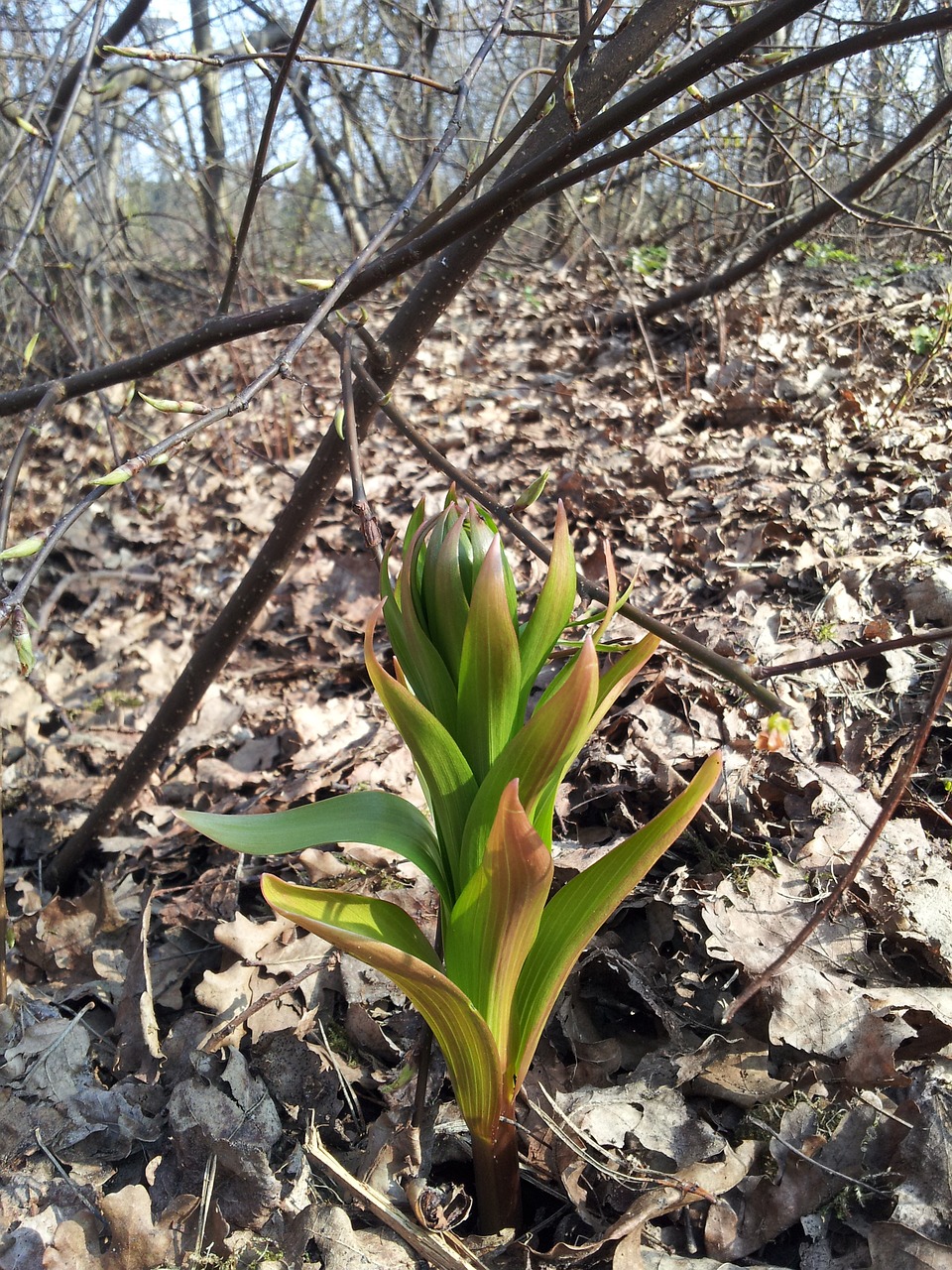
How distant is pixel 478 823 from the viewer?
1.11 m

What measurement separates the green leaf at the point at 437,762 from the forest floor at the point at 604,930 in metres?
0.34

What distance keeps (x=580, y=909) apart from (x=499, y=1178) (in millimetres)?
527

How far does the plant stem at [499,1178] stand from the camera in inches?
50.9

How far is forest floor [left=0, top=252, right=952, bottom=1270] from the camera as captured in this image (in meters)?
1.35

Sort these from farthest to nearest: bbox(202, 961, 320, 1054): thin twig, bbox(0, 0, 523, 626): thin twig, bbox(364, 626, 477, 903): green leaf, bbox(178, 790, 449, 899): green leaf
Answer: bbox(202, 961, 320, 1054): thin twig, bbox(178, 790, 449, 899): green leaf, bbox(364, 626, 477, 903): green leaf, bbox(0, 0, 523, 626): thin twig

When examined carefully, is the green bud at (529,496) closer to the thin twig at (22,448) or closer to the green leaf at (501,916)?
the green leaf at (501,916)

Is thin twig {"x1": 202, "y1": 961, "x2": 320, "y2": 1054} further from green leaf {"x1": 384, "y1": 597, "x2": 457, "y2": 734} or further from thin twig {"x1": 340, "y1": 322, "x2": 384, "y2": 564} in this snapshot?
thin twig {"x1": 340, "y1": 322, "x2": 384, "y2": 564}

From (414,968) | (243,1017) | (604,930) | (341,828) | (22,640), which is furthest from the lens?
Answer: (604,930)

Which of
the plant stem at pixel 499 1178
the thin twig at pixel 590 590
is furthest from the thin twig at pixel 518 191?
the plant stem at pixel 499 1178

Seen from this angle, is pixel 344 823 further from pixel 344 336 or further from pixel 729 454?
pixel 729 454

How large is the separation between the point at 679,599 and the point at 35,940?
2056mm

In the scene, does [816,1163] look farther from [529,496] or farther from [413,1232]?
[529,496]

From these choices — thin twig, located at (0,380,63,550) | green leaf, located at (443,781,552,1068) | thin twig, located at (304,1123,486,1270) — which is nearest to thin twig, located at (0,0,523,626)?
thin twig, located at (0,380,63,550)

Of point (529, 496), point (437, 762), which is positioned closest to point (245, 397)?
point (529, 496)
